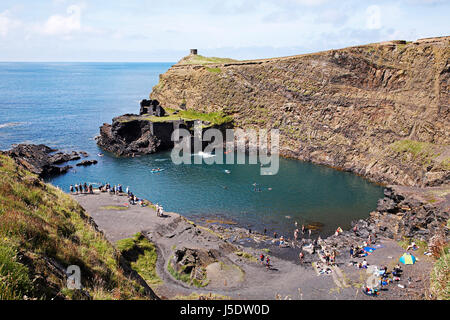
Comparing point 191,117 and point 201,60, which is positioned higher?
point 201,60

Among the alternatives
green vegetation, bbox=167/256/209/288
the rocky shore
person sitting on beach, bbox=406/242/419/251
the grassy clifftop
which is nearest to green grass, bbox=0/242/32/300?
the grassy clifftop

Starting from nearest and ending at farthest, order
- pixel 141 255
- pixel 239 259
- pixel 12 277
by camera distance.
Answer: pixel 12 277 → pixel 141 255 → pixel 239 259

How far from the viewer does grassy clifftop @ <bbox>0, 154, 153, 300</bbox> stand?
749cm

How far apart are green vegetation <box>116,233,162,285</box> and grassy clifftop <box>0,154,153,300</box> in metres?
13.7

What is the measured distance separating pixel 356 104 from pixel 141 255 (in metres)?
63.0

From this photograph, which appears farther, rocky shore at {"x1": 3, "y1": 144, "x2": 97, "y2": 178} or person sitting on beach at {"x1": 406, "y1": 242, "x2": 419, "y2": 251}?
rocky shore at {"x1": 3, "y1": 144, "x2": 97, "y2": 178}

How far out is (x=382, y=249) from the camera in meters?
39.8

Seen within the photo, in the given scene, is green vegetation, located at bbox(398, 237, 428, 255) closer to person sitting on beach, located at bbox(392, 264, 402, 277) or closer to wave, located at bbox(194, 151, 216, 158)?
person sitting on beach, located at bbox(392, 264, 402, 277)

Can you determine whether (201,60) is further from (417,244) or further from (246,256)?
(417,244)

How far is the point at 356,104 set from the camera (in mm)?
76438

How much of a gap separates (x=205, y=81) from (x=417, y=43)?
56.4 m

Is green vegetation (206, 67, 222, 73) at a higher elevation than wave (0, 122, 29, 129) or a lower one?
higher

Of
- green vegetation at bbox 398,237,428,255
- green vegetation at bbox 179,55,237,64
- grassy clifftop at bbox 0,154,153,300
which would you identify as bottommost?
green vegetation at bbox 398,237,428,255

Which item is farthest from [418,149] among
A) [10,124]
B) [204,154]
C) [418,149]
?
[10,124]
